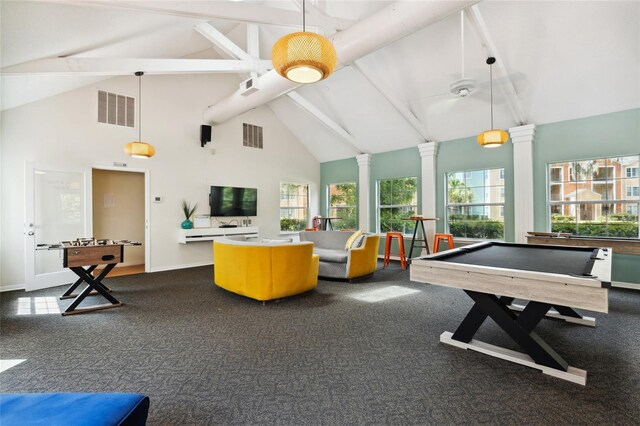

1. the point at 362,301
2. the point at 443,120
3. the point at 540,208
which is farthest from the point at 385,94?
the point at 362,301

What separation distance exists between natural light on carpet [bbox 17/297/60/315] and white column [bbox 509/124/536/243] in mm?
7212

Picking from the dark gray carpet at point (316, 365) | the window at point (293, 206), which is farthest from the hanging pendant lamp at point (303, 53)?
the window at point (293, 206)

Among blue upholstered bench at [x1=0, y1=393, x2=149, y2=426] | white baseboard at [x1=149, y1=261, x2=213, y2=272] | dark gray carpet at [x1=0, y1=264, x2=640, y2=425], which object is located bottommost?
dark gray carpet at [x1=0, y1=264, x2=640, y2=425]

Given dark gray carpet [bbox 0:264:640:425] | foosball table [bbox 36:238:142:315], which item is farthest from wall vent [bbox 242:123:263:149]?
dark gray carpet [bbox 0:264:640:425]

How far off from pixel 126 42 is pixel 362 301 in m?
4.93

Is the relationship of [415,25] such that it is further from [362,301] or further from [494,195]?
[494,195]

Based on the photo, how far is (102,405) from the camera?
1.13 metres

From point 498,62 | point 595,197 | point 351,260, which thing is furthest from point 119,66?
point 595,197

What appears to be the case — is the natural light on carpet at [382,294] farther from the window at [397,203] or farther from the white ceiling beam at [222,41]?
the white ceiling beam at [222,41]

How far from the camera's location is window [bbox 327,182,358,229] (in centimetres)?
850

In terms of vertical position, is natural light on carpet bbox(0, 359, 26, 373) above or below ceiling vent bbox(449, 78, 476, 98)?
below

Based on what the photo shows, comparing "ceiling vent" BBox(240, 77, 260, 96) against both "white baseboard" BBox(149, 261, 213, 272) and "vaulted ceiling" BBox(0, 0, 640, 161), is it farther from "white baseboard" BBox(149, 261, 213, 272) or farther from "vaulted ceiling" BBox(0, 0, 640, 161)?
"white baseboard" BBox(149, 261, 213, 272)

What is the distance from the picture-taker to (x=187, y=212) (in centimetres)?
648

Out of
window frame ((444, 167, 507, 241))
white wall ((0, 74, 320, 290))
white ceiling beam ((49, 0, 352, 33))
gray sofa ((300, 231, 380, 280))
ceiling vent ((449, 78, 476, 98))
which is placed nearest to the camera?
white ceiling beam ((49, 0, 352, 33))
